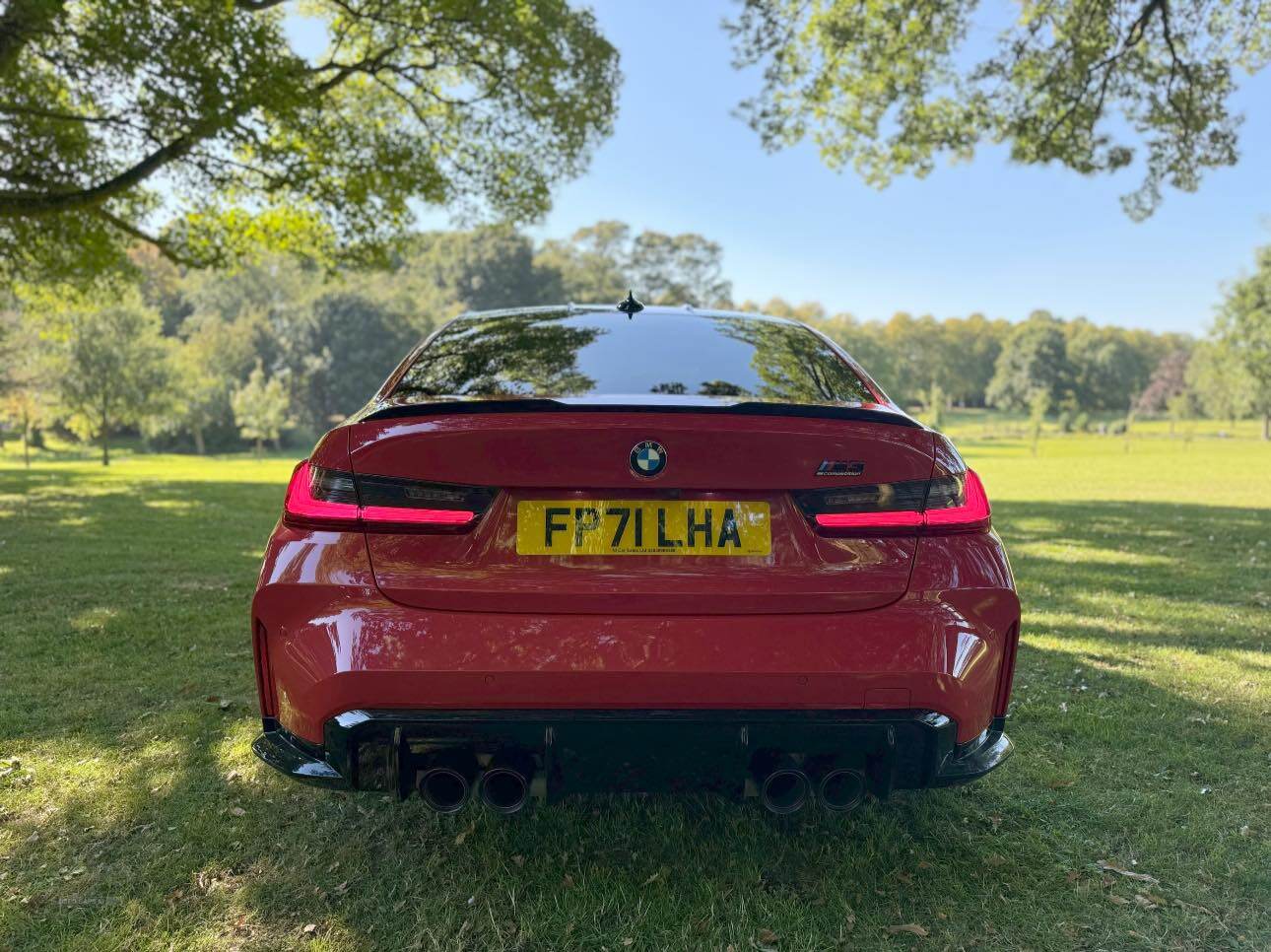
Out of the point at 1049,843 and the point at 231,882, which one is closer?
the point at 231,882

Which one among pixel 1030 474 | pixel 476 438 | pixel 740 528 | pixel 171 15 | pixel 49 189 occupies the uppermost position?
pixel 171 15

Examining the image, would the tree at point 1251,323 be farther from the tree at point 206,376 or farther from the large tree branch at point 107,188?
the tree at point 206,376

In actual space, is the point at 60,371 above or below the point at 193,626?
above

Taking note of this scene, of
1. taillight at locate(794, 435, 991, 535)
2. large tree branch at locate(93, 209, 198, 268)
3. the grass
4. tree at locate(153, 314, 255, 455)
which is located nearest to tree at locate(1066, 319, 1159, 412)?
tree at locate(153, 314, 255, 455)

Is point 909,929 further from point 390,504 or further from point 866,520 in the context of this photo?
point 390,504

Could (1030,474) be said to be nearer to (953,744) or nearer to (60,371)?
(953,744)

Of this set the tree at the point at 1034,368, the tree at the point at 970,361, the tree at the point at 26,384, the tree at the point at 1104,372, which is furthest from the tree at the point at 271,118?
the tree at the point at 970,361

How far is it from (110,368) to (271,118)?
25.3 meters

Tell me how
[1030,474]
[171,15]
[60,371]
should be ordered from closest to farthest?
→ [171,15]
[1030,474]
[60,371]

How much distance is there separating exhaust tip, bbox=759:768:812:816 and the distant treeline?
13.9 m

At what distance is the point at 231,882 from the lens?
7.41 feet

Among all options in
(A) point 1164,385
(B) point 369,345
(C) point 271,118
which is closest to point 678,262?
(B) point 369,345

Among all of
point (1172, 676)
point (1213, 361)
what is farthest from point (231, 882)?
point (1213, 361)

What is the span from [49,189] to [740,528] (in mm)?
11783
